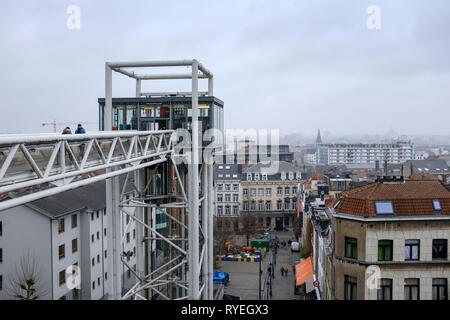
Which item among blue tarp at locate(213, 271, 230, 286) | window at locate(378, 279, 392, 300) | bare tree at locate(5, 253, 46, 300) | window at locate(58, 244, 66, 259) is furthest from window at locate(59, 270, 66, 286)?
window at locate(378, 279, 392, 300)

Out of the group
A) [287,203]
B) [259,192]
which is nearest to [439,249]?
[259,192]

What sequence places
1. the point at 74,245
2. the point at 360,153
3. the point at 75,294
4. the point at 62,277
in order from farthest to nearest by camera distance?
1. the point at 360,153
2. the point at 75,294
3. the point at 74,245
4. the point at 62,277

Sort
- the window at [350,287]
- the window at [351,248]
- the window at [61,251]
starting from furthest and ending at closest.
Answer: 1. the window at [61,251]
2. the window at [350,287]
3. the window at [351,248]

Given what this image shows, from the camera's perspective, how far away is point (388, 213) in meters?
16.6

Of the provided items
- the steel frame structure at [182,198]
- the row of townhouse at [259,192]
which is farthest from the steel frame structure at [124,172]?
the row of townhouse at [259,192]

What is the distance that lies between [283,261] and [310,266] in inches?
400

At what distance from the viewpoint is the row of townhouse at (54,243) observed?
24203 mm

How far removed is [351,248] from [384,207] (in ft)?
6.55

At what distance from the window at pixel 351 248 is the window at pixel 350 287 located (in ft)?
2.85

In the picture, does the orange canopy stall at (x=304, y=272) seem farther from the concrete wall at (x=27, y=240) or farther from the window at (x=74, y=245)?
the concrete wall at (x=27, y=240)

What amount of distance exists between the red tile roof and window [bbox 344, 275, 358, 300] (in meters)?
2.57

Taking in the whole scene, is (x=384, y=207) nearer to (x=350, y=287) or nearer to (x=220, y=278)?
(x=350, y=287)

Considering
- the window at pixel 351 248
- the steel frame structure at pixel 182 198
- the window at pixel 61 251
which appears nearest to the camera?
the steel frame structure at pixel 182 198

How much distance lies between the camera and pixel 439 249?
54.4 ft
